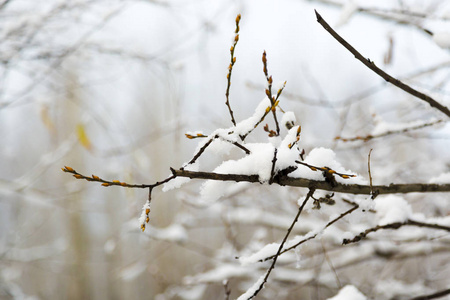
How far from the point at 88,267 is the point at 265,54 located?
13.8 m

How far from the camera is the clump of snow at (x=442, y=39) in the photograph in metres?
1.11

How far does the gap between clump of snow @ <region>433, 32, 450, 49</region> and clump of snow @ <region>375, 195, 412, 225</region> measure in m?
0.56

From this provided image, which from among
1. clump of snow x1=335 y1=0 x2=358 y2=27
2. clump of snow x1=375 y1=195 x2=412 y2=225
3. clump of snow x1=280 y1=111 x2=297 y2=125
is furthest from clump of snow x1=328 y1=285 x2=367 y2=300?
clump of snow x1=335 y1=0 x2=358 y2=27

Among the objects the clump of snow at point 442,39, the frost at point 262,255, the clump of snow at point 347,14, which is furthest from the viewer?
the clump of snow at point 347,14

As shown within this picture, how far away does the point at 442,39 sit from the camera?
1.12 m

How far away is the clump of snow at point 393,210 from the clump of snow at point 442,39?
559 millimetres

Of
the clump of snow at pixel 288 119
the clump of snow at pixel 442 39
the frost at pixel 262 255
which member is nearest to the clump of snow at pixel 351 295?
the frost at pixel 262 255

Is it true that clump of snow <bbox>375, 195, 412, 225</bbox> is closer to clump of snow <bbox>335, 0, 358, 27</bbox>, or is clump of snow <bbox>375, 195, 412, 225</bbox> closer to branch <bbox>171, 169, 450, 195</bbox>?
branch <bbox>171, 169, 450, 195</bbox>

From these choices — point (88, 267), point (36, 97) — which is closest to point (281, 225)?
point (36, 97)

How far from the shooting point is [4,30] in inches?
82.6

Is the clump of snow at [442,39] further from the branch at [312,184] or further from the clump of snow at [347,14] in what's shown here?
the branch at [312,184]

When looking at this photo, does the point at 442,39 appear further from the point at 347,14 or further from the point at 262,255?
the point at 262,255

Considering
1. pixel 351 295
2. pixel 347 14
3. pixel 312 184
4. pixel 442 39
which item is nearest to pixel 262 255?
pixel 312 184

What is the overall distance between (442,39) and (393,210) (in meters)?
0.61
